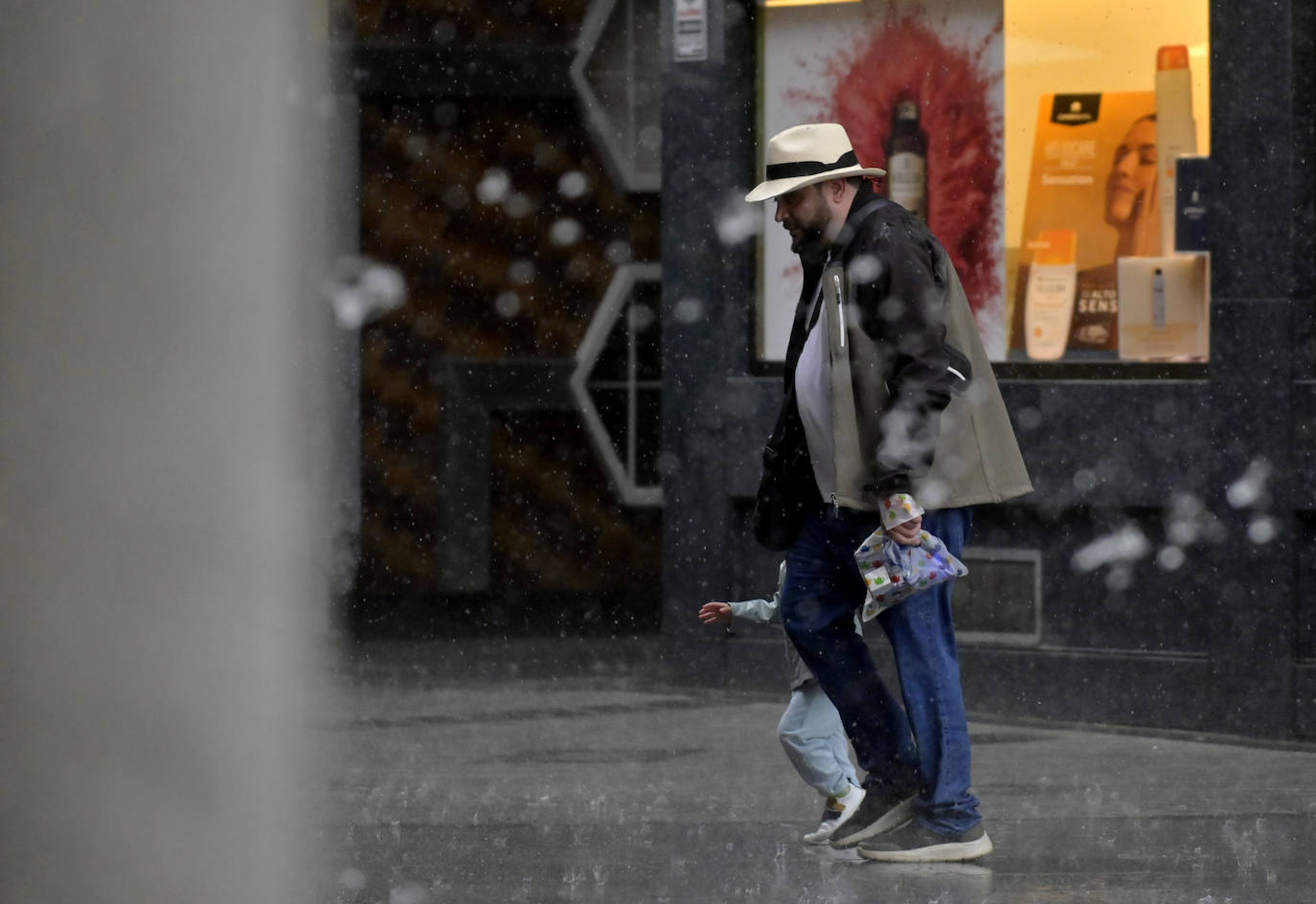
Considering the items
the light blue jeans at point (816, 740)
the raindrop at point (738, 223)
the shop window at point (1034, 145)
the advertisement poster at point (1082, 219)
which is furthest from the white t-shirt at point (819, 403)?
the raindrop at point (738, 223)

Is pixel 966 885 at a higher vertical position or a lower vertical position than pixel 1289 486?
lower

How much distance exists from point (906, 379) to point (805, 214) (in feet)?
→ 1.87

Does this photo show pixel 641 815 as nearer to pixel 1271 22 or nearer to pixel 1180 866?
pixel 1180 866

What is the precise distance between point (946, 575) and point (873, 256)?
0.78 m

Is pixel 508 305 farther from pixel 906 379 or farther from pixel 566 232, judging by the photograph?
pixel 906 379

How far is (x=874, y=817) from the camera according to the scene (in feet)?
16.5

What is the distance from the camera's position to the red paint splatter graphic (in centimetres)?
795

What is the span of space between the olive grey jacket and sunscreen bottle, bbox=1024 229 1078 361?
2879mm

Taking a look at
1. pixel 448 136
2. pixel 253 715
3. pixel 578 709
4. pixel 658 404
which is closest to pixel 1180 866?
pixel 578 709

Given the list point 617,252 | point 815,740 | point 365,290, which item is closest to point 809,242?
point 815,740

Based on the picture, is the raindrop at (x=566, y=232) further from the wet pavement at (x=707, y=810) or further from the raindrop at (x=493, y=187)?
the wet pavement at (x=707, y=810)

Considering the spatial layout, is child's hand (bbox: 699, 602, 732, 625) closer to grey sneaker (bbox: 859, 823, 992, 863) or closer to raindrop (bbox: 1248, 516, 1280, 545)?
grey sneaker (bbox: 859, 823, 992, 863)

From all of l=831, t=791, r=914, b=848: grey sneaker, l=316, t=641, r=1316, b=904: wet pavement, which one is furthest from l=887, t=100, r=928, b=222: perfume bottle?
l=831, t=791, r=914, b=848: grey sneaker

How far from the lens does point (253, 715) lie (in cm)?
137
